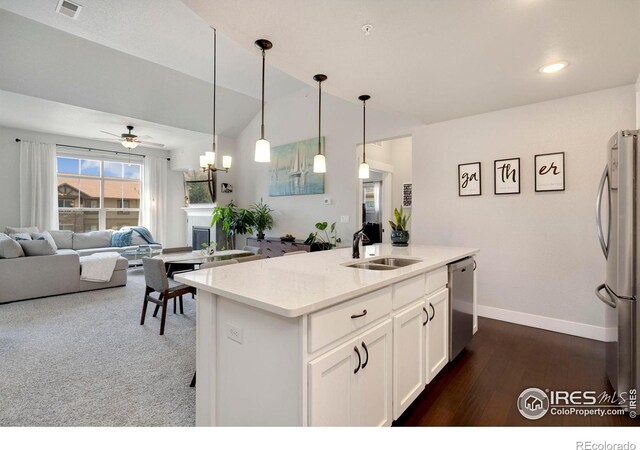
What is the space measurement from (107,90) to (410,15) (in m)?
5.09

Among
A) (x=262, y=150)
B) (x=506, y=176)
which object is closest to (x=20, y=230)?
(x=262, y=150)

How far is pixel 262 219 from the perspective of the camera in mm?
6215

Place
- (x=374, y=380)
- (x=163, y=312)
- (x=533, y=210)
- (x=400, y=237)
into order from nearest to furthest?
(x=374, y=380) < (x=163, y=312) < (x=400, y=237) < (x=533, y=210)

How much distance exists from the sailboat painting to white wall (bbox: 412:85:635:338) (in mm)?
2066

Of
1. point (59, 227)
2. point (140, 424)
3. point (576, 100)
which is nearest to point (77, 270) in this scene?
point (59, 227)

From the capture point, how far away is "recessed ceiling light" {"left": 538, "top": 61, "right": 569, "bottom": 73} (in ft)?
7.95

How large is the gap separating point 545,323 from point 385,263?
2.18 meters

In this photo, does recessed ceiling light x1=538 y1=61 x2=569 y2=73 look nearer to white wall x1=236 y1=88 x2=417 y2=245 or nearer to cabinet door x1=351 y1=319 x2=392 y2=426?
white wall x1=236 y1=88 x2=417 y2=245

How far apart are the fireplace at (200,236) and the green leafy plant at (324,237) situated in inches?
121

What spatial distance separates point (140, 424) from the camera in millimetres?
1787

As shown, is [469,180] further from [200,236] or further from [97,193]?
[97,193]

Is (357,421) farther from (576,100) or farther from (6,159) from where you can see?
(6,159)

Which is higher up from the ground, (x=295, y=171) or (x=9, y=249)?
(x=295, y=171)

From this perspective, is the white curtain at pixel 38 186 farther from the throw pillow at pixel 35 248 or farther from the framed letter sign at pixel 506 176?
the framed letter sign at pixel 506 176
